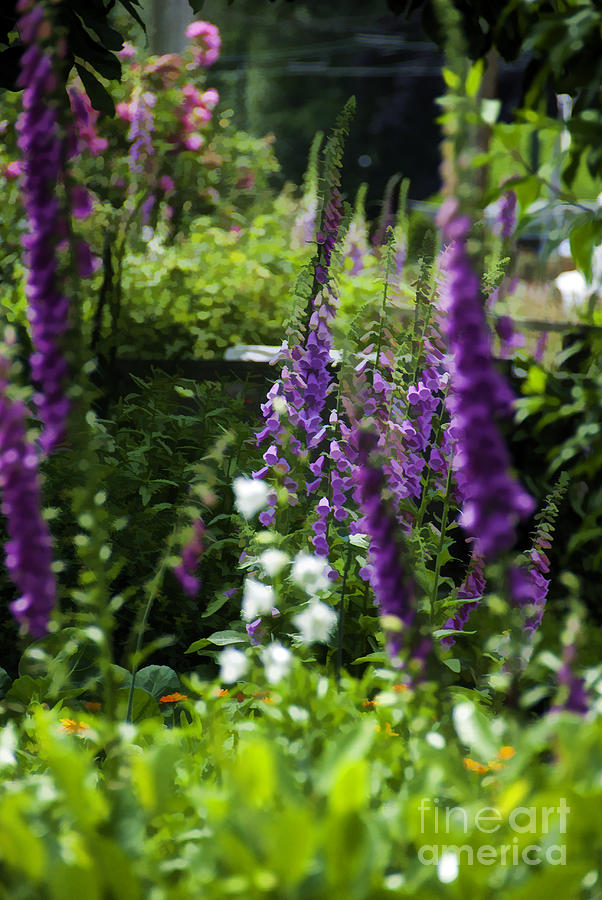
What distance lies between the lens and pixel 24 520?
173 centimetres

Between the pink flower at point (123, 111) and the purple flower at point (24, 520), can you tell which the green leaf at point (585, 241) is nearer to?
the purple flower at point (24, 520)

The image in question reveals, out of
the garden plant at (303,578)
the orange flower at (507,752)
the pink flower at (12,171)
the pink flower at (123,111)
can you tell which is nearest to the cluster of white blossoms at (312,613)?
the garden plant at (303,578)

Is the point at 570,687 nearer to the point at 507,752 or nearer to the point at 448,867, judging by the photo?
the point at 448,867

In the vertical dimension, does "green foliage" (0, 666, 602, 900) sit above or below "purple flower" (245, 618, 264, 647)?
above

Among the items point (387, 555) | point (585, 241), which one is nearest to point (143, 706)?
point (387, 555)

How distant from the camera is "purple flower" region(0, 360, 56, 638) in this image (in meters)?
1.70

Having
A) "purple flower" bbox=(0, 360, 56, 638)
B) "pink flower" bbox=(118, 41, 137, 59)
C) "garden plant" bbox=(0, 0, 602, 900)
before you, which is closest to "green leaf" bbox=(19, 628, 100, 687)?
"garden plant" bbox=(0, 0, 602, 900)

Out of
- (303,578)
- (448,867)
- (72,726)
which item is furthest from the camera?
(72,726)

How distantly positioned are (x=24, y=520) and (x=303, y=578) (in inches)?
28.7

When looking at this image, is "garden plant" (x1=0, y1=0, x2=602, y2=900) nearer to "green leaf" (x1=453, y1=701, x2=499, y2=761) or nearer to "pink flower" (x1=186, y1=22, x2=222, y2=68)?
"green leaf" (x1=453, y1=701, x2=499, y2=761)

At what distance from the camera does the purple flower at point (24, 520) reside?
170 centimetres

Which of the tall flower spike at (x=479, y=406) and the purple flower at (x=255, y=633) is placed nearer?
the tall flower spike at (x=479, y=406)

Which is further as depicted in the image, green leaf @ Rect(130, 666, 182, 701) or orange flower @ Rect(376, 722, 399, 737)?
green leaf @ Rect(130, 666, 182, 701)

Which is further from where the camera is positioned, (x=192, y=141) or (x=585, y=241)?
(x=192, y=141)
